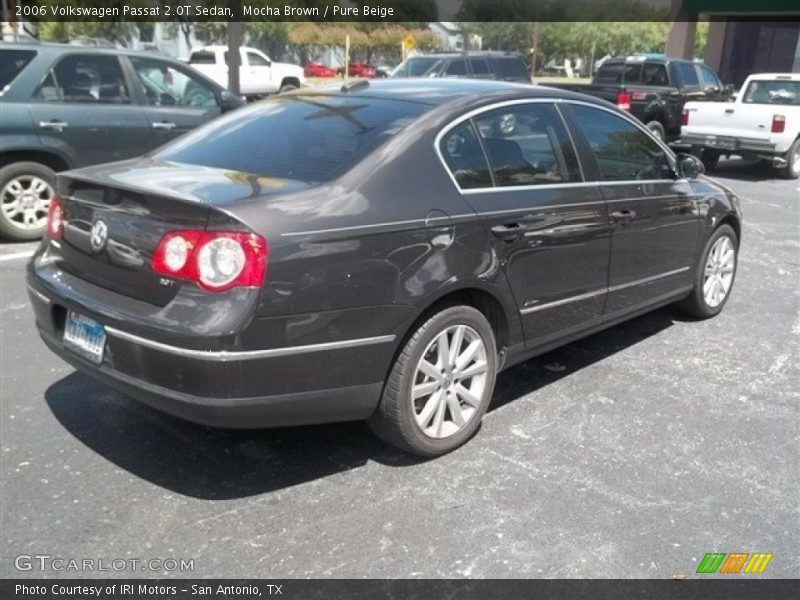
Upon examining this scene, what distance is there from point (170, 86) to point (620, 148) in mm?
5238

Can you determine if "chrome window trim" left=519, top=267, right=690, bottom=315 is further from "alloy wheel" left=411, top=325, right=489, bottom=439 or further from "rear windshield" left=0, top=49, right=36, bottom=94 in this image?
"rear windshield" left=0, top=49, right=36, bottom=94

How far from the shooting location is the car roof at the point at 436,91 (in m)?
3.88

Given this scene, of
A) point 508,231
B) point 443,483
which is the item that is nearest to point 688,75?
point 508,231

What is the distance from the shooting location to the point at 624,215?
441 cm

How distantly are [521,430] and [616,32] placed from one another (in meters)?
62.8

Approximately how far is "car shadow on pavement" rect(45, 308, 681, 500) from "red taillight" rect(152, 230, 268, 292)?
952 millimetres

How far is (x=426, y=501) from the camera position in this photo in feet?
10.7

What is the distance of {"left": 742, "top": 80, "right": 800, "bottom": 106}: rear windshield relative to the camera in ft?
44.2

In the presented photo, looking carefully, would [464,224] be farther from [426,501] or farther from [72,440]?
[72,440]

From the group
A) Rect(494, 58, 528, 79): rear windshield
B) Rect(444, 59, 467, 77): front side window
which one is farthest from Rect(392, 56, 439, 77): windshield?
Rect(494, 58, 528, 79): rear windshield

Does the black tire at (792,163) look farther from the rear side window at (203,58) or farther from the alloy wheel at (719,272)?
the rear side window at (203,58)

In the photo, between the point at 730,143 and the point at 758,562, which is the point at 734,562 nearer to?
the point at 758,562

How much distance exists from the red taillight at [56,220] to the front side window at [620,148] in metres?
2.69

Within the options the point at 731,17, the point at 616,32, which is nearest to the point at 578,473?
the point at 731,17
